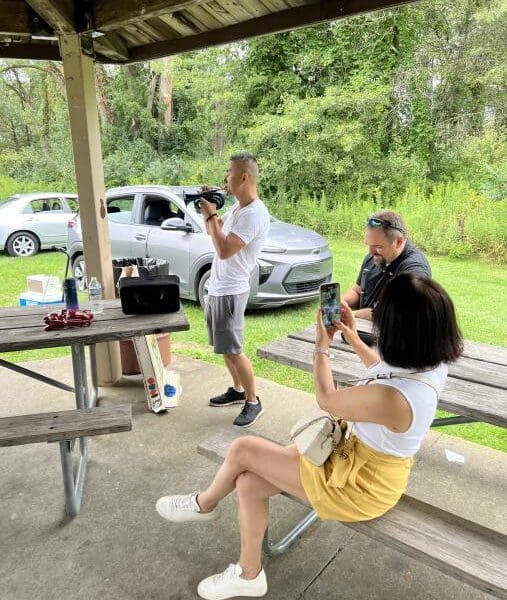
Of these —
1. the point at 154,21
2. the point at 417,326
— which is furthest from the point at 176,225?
the point at 417,326

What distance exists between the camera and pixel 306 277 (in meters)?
5.50

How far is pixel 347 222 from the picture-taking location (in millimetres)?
10125

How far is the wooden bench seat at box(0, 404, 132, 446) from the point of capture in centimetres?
212

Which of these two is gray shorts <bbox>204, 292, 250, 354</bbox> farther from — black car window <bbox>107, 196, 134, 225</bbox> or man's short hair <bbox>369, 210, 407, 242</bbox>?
black car window <bbox>107, 196, 134, 225</bbox>

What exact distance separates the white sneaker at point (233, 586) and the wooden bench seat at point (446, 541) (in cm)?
48

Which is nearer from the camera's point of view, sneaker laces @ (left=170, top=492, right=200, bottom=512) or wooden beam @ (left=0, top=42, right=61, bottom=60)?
sneaker laces @ (left=170, top=492, right=200, bottom=512)

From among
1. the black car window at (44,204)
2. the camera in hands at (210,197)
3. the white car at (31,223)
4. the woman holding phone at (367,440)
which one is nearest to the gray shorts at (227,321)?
the camera in hands at (210,197)

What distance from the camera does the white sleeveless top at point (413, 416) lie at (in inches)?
58.7

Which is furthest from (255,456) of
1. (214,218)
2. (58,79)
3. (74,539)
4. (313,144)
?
(58,79)

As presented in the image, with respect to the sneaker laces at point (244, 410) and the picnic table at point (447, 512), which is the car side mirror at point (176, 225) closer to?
the sneaker laces at point (244, 410)

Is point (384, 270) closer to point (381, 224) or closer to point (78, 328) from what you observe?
point (381, 224)

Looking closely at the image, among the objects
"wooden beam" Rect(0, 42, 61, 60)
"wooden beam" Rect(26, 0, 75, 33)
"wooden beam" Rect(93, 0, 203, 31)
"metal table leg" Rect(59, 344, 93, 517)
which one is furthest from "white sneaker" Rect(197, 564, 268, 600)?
"wooden beam" Rect(0, 42, 61, 60)

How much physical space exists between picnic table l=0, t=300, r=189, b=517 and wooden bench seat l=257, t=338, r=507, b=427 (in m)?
0.59

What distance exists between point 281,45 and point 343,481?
12342 mm
